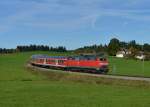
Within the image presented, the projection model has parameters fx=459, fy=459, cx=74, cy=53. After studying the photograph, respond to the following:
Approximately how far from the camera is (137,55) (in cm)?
18162

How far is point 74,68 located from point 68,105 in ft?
182

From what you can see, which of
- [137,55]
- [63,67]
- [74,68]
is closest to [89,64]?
[74,68]

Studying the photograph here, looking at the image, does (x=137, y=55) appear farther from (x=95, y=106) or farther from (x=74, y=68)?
(x=95, y=106)

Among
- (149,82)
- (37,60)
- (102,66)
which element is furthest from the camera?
(37,60)

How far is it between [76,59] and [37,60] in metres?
41.5

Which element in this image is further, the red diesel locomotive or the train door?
the train door

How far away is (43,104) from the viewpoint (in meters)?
23.1

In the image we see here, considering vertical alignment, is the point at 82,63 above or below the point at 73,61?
below

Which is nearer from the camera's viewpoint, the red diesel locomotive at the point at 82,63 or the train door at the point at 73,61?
the red diesel locomotive at the point at 82,63

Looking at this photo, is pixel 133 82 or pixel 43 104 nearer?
pixel 43 104

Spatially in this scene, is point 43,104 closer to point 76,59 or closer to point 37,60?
point 76,59

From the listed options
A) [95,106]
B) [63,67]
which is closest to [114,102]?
[95,106]

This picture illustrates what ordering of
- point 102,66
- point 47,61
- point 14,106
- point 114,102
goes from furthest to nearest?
point 47,61 < point 102,66 < point 114,102 < point 14,106

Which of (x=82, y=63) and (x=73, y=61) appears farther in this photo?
(x=73, y=61)
